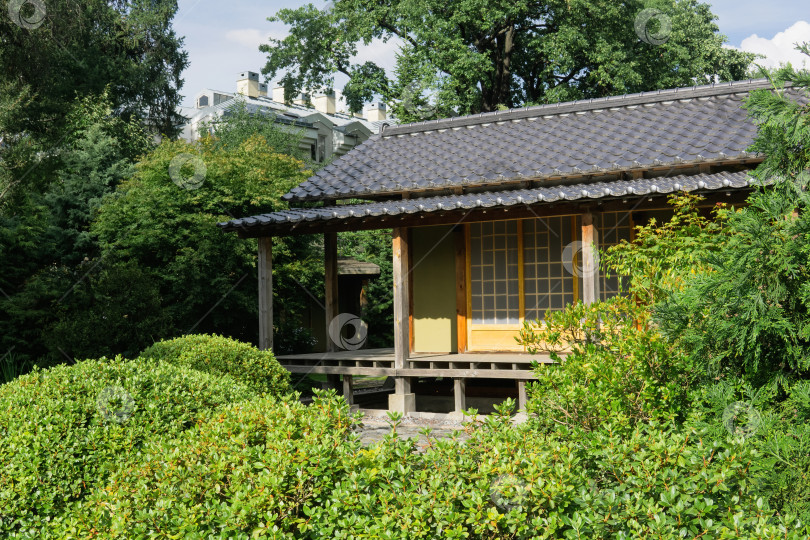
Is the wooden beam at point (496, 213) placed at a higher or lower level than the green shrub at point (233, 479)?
higher

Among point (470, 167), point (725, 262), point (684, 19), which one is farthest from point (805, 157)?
point (684, 19)

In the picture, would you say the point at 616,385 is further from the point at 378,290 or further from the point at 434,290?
the point at 378,290

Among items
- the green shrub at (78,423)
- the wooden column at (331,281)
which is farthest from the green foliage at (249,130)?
the green shrub at (78,423)

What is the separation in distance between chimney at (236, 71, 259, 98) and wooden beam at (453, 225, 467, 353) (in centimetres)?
3389

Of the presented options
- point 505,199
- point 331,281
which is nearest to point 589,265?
point 505,199

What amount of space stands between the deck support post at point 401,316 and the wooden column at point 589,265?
8.77 feet

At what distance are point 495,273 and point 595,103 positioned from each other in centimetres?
385

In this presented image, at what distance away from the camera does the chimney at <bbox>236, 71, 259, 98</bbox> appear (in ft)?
143

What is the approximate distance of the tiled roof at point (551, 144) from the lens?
10.8m

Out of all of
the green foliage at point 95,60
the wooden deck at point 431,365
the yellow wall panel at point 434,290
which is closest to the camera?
the wooden deck at point 431,365

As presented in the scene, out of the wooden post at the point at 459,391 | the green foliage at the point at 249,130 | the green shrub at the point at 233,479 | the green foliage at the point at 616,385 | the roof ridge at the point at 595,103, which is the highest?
the green foliage at the point at 249,130

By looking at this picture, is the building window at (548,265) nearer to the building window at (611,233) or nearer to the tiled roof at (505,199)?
the building window at (611,233)

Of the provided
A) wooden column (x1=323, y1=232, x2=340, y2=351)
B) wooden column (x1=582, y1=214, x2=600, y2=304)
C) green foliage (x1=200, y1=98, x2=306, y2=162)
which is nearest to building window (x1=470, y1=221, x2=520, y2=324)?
wooden column (x1=582, y1=214, x2=600, y2=304)

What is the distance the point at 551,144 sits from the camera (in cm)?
1224
